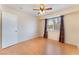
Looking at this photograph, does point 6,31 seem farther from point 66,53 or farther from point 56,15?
point 66,53

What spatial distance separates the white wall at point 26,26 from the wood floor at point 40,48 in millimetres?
100

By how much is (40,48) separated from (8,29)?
0.64 meters

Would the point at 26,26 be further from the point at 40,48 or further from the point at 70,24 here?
the point at 70,24

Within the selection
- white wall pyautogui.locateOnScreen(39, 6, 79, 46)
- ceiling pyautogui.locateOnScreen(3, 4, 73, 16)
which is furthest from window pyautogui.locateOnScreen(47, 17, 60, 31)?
ceiling pyautogui.locateOnScreen(3, 4, 73, 16)

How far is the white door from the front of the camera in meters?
1.56

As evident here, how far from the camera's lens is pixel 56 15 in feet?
5.34

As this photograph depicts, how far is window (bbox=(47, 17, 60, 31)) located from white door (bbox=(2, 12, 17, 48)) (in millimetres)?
617

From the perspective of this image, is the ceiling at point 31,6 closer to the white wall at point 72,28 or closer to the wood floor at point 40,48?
the white wall at point 72,28

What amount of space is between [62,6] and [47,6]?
0.24 m

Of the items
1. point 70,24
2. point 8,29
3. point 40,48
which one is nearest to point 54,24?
point 70,24

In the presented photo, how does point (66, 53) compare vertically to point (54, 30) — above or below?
below

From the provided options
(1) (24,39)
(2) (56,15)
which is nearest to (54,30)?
(2) (56,15)

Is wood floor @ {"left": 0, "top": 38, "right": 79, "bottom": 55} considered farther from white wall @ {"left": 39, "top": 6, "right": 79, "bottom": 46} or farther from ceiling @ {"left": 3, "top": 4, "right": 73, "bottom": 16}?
ceiling @ {"left": 3, "top": 4, "right": 73, "bottom": 16}
